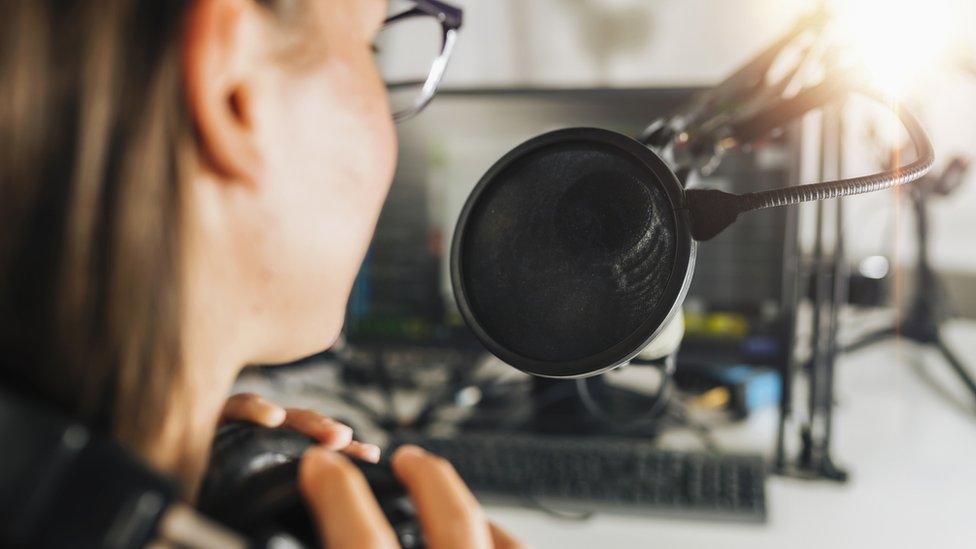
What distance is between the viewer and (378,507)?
34cm

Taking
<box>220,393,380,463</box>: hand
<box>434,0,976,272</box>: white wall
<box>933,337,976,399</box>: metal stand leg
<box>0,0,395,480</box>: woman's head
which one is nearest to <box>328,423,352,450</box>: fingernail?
<box>220,393,380,463</box>: hand

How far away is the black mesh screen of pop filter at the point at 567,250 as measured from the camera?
0.38 m

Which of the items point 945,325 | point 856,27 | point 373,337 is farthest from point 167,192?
point 945,325

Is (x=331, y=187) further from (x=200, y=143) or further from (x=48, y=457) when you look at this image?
(x=48, y=457)

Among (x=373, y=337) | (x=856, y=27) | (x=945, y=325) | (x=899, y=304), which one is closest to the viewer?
(x=856, y=27)

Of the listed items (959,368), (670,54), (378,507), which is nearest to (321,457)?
(378,507)

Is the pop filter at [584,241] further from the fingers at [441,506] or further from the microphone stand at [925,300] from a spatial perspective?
the microphone stand at [925,300]

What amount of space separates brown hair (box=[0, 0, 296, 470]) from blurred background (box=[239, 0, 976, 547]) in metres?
0.37

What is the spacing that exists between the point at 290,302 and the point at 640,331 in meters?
0.18

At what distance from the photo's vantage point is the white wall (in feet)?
5.02

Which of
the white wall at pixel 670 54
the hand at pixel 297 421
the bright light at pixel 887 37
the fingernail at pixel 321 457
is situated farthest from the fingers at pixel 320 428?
the white wall at pixel 670 54

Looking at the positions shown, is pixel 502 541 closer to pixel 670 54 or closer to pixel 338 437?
pixel 338 437

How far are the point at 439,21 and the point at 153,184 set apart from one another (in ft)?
0.96

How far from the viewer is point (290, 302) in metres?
0.40
